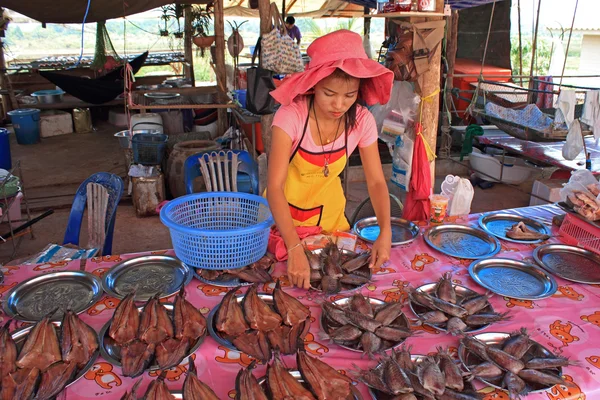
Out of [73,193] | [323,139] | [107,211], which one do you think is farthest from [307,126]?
[73,193]

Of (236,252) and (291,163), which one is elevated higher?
(291,163)

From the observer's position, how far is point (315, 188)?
2.54m

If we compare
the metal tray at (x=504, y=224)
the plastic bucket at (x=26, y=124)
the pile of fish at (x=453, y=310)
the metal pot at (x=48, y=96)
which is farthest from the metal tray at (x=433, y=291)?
the metal pot at (x=48, y=96)

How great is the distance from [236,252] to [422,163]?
82.4 inches

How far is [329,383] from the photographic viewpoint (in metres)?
1.38

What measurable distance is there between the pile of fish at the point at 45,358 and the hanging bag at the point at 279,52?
3841 millimetres

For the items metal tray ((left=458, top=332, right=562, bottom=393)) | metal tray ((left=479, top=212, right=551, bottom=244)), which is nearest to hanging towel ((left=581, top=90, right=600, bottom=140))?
metal tray ((left=479, top=212, right=551, bottom=244))

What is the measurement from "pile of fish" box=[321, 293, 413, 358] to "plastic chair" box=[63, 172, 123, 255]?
2154mm

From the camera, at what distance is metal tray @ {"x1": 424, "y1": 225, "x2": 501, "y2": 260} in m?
2.37

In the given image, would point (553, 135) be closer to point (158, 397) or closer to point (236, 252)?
point (236, 252)

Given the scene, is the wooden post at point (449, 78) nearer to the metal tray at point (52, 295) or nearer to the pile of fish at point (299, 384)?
the metal tray at point (52, 295)

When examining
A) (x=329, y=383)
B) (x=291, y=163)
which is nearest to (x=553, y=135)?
(x=291, y=163)

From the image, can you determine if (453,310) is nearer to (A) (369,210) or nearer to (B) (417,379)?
(B) (417,379)

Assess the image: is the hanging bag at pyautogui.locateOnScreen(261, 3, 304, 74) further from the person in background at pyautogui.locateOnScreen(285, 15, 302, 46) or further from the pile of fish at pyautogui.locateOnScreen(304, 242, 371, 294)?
the person in background at pyautogui.locateOnScreen(285, 15, 302, 46)
